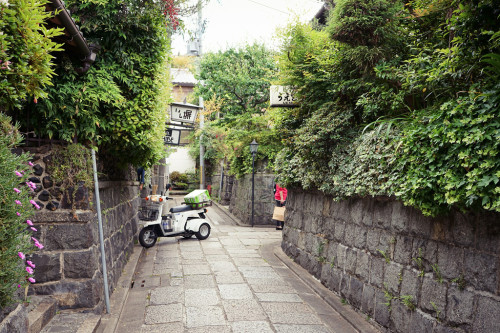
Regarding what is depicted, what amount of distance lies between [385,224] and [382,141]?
3.43ft

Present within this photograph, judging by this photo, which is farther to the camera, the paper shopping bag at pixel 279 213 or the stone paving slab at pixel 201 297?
the paper shopping bag at pixel 279 213

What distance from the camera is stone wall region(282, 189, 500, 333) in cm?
344

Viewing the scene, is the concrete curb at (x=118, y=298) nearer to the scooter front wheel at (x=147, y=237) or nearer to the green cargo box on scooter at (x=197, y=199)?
the scooter front wheel at (x=147, y=237)

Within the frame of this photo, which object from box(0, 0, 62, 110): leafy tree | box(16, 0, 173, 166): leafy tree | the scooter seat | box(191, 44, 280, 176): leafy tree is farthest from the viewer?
box(191, 44, 280, 176): leafy tree

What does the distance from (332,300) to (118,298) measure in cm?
324

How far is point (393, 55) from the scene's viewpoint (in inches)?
241

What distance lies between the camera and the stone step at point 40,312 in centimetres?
441

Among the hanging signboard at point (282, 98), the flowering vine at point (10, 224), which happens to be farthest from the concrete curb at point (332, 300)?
the flowering vine at point (10, 224)

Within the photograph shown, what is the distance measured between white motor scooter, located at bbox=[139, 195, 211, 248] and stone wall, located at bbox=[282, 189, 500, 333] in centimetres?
502

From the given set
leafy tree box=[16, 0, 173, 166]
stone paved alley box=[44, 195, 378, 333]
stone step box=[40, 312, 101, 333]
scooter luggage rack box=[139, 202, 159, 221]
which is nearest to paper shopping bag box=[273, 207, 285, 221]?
stone paved alley box=[44, 195, 378, 333]

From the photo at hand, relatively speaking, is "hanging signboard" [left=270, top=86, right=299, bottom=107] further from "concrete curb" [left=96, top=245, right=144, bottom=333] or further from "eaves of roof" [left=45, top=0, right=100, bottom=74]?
"concrete curb" [left=96, top=245, right=144, bottom=333]

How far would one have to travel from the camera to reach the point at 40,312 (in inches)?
184

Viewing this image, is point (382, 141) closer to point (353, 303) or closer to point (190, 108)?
point (353, 303)

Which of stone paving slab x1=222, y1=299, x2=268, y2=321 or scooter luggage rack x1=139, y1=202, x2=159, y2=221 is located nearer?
stone paving slab x1=222, y1=299, x2=268, y2=321
